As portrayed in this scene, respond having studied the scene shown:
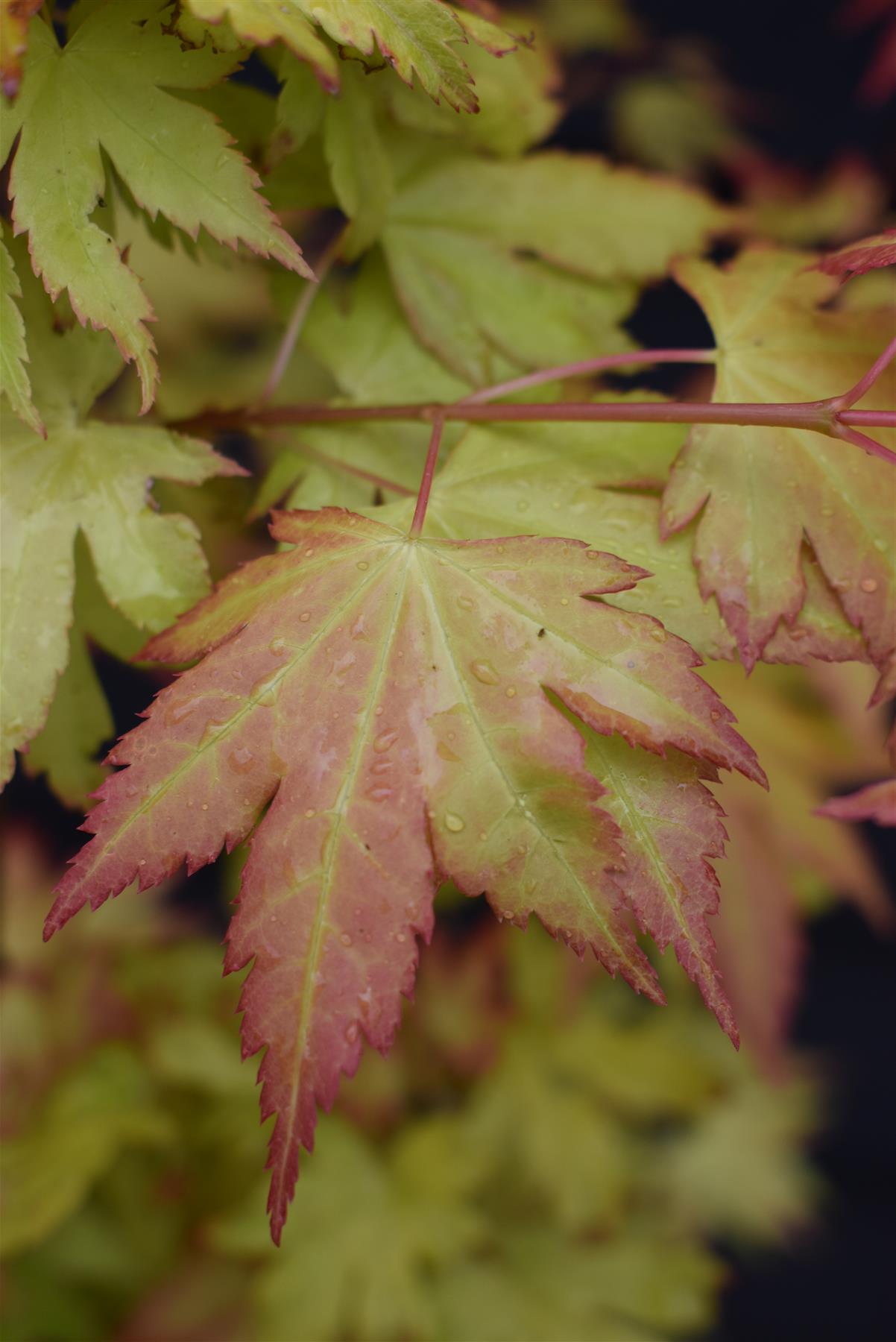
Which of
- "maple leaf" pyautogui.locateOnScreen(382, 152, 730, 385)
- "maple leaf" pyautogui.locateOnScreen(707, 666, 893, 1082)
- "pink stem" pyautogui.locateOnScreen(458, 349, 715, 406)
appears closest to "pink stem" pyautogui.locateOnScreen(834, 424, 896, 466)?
"pink stem" pyautogui.locateOnScreen(458, 349, 715, 406)

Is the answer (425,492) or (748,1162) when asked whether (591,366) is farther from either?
(748,1162)

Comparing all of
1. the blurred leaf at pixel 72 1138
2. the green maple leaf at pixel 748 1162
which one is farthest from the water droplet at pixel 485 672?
the green maple leaf at pixel 748 1162

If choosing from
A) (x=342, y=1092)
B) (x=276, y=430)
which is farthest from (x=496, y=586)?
(x=342, y=1092)

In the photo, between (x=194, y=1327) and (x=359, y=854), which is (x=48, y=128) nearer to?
(x=359, y=854)

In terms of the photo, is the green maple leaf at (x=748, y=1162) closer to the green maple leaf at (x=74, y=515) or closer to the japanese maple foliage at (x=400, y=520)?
the japanese maple foliage at (x=400, y=520)

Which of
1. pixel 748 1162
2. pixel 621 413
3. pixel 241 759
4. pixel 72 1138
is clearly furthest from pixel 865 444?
pixel 748 1162

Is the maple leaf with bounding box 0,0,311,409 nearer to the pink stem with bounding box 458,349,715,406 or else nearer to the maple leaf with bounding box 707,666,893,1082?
the pink stem with bounding box 458,349,715,406
